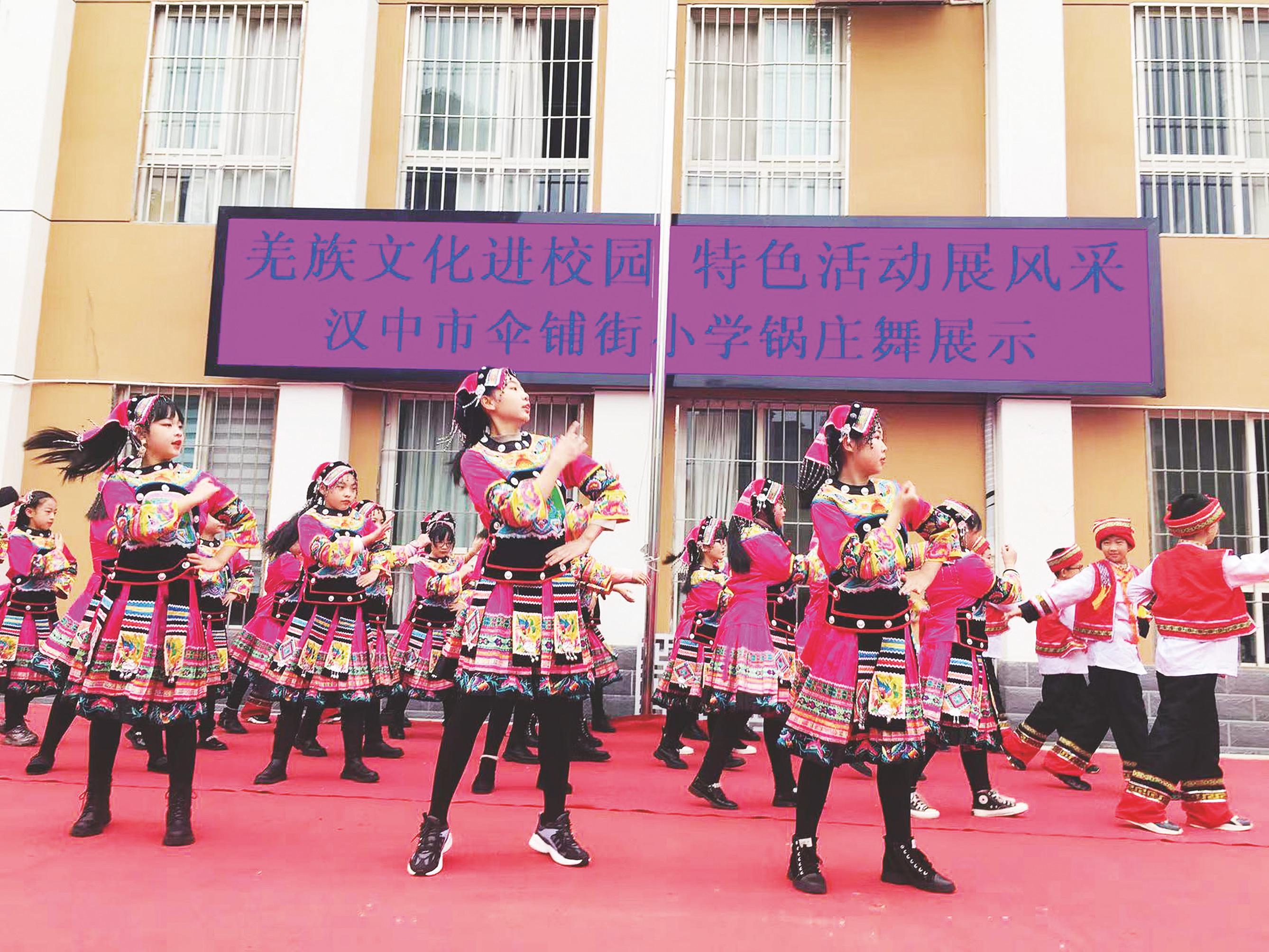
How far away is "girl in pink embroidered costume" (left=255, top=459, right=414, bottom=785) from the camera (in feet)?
18.7

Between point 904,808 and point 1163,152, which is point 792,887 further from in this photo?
point 1163,152

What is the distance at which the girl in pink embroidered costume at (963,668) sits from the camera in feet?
17.3

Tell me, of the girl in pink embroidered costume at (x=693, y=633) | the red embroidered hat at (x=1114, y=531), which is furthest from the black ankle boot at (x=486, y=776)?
the red embroidered hat at (x=1114, y=531)

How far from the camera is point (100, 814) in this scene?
14.4 ft

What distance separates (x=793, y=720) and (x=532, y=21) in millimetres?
8525

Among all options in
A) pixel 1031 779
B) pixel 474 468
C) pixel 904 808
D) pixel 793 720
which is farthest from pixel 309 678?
pixel 1031 779

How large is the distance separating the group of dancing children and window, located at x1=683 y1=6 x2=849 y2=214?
4108 millimetres

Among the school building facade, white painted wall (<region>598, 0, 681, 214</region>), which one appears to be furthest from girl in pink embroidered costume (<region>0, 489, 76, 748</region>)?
white painted wall (<region>598, 0, 681, 214</region>)

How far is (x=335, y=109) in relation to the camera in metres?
9.55

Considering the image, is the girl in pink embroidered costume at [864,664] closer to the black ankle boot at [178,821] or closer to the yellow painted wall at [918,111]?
the black ankle boot at [178,821]

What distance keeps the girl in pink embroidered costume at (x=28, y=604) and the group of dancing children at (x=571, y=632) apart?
0.06 ft

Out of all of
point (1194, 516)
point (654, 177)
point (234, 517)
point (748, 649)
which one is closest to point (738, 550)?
point (748, 649)

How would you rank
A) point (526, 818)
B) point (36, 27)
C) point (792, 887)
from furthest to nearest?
point (36, 27), point (526, 818), point (792, 887)

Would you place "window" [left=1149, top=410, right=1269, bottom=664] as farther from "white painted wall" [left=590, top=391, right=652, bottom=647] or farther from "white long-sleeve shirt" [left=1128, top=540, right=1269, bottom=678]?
"white painted wall" [left=590, top=391, right=652, bottom=647]
